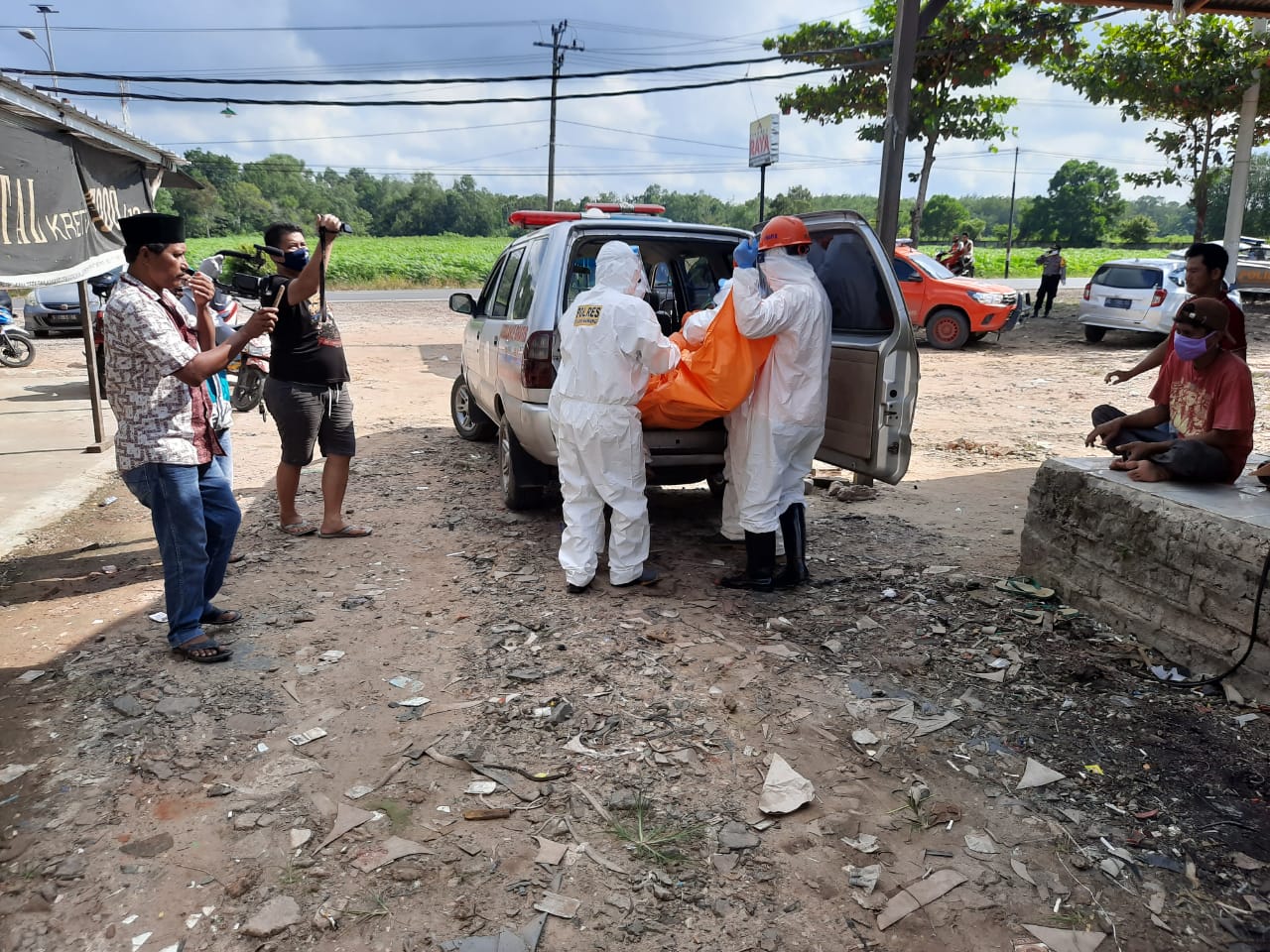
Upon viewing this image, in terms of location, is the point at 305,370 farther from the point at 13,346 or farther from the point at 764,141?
the point at 764,141

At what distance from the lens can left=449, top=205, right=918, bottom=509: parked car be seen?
489cm

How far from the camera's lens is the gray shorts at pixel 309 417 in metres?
5.23

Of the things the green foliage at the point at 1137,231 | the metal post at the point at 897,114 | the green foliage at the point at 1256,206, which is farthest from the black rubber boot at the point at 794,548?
the green foliage at the point at 1137,231

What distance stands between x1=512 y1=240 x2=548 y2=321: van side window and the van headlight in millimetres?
11412

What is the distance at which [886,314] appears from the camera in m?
4.97

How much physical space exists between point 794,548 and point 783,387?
0.92m

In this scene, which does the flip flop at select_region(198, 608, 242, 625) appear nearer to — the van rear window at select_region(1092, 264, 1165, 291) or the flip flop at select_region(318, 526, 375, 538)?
the flip flop at select_region(318, 526, 375, 538)

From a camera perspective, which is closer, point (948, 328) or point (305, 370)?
point (305, 370)

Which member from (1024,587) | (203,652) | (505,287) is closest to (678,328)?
(505,287)

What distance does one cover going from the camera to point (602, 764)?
3117 millimetres

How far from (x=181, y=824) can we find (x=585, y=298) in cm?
294

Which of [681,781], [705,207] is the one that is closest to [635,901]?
[681,781]

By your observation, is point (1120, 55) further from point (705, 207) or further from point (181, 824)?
point (705, 207)

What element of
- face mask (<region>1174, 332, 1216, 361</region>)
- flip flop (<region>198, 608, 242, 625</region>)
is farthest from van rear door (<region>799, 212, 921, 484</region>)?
flip flop (<region>198, 608, 242, 625</region>)
